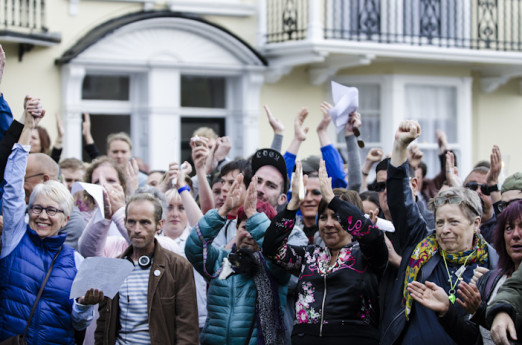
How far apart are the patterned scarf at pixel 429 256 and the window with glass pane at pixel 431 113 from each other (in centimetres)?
944

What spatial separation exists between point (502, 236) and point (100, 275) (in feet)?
7.75

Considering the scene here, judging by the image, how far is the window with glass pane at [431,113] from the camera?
14.6m

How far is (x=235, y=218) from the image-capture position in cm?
613

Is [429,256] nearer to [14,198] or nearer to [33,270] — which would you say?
[33,270]

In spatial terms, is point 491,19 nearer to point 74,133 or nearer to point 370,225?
point 74,133

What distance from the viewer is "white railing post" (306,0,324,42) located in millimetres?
12781

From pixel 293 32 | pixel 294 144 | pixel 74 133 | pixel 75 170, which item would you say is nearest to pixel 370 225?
pixel 294 144

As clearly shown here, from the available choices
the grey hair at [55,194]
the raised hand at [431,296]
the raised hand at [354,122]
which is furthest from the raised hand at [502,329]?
the grey hair at [55,194]

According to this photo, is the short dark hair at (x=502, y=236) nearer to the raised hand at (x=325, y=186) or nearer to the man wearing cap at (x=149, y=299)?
the raised hand at (x=325, y=186)

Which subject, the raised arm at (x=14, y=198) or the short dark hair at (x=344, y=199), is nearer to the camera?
the raised arm at (x=14, y=198)

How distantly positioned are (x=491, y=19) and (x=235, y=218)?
9971mm

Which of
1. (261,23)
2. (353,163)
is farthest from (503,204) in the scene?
(261,23)

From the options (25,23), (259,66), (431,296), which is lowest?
(431,296)

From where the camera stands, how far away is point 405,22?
45.7 ft
